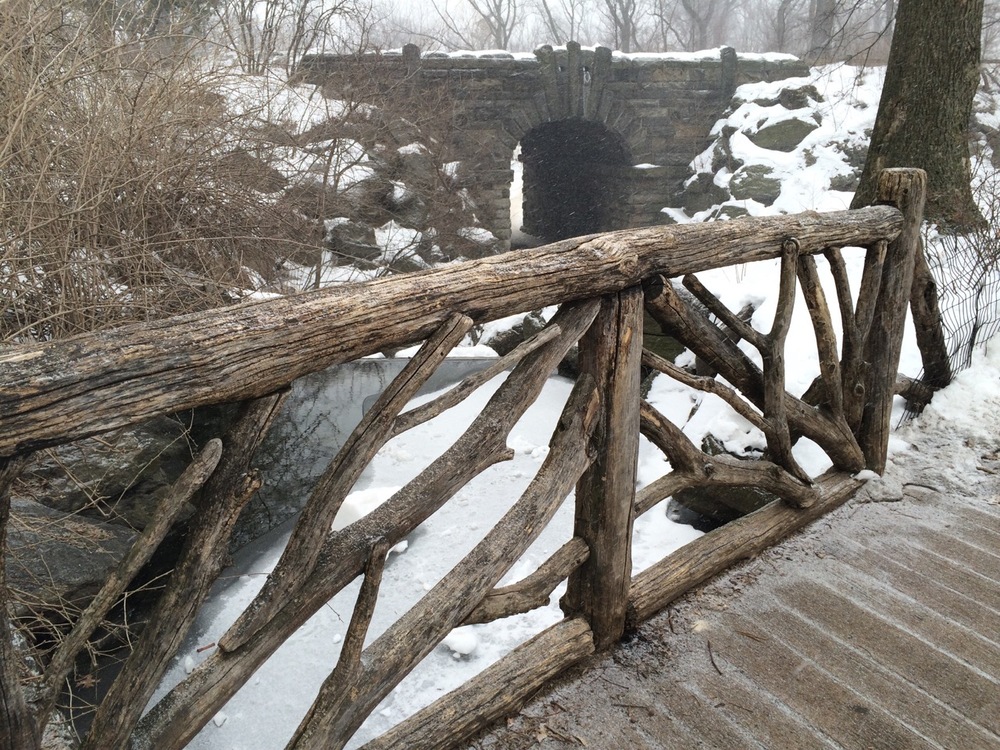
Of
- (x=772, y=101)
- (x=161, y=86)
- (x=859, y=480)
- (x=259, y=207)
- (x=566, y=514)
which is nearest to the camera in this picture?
(x=859, y=480)

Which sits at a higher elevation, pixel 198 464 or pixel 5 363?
pixel 5 363

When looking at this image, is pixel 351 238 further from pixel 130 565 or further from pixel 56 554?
pixel 130 565

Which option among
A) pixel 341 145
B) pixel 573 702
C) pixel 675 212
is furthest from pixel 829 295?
pixel 675 212

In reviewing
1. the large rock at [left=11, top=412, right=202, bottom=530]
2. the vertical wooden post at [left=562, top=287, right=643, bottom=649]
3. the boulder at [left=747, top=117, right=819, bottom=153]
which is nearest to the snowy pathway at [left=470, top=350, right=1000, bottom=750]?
the vertical wooden post at [left=562, top=287, right=643, bottom=649]

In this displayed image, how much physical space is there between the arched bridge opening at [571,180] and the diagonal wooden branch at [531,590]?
44.9 ft

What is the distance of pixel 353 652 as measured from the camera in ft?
4.41

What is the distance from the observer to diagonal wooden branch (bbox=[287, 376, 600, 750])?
136cm

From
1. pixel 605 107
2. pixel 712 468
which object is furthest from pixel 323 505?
pixel 605 107

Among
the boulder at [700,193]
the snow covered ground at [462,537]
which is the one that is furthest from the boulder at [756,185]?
the snow covered ground at [462,537]

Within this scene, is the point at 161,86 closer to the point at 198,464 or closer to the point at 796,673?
the point at 198,464

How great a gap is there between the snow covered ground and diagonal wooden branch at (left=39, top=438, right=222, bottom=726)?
6.63ft

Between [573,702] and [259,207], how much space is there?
4862mm

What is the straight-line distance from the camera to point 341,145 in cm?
830

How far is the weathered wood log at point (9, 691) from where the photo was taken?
90 cm
